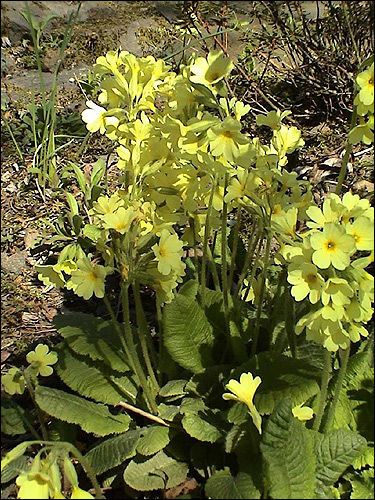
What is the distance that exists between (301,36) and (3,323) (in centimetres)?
223

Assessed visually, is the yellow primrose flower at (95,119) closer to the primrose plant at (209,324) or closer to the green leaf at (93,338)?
the primrose plant at (209,324)

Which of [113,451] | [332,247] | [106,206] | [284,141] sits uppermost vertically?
[284,141]

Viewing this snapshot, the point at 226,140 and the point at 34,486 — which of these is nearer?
the point at 34,486

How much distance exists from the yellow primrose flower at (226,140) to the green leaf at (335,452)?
0.83m

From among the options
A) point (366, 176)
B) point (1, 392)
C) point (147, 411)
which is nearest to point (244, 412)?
point (147, 411)

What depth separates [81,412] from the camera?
7.41ft

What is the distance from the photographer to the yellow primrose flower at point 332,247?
184 cm

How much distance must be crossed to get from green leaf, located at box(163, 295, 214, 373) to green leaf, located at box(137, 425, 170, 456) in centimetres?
22

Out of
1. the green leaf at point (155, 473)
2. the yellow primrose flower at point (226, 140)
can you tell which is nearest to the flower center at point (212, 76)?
the yellow primrose flower at point (226, 140)

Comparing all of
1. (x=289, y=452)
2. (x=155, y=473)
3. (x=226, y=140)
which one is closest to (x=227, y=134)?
(x=226, y=140)

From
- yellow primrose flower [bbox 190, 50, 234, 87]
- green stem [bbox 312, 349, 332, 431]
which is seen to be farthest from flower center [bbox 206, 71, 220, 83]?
green stem [bbox 312, 349, 332, 431]

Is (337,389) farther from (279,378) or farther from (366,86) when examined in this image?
(366,86)

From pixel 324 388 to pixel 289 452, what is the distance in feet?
0.82

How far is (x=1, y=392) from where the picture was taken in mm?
2242
